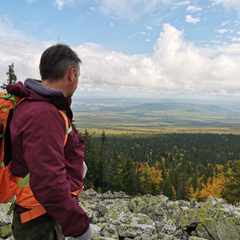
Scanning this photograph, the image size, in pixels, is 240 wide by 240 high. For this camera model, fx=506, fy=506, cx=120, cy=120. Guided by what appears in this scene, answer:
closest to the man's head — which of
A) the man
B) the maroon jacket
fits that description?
the man

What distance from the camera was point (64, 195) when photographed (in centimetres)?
385

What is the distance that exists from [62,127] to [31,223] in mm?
854

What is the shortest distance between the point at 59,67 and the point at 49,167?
888 mm

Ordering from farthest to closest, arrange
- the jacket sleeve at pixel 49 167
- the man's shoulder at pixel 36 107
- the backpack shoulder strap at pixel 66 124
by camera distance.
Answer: the backpack shoulder strap at pixel 66 124
the man's shoulder at pixel 36 107
the jacket sleeve at pixel 49 167

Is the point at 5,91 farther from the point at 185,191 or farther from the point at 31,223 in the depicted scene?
the point at 185,191

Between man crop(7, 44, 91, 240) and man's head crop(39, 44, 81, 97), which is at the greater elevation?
man's head crop(39, 44, 81, 97)

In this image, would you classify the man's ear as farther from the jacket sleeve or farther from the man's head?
the jacket sleeve

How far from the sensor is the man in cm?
384

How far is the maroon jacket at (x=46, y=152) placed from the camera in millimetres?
3828

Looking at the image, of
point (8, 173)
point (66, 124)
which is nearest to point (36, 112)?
point (66, 124)

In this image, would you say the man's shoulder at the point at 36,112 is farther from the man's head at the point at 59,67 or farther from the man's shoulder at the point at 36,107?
the man's head at the point at 59,67

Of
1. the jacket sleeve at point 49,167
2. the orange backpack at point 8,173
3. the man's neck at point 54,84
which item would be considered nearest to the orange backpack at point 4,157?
the orange backpack at point 8,173

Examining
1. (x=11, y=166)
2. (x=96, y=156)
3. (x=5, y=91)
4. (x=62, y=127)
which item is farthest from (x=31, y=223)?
(x=96, y=156)

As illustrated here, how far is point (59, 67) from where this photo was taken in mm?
4215
